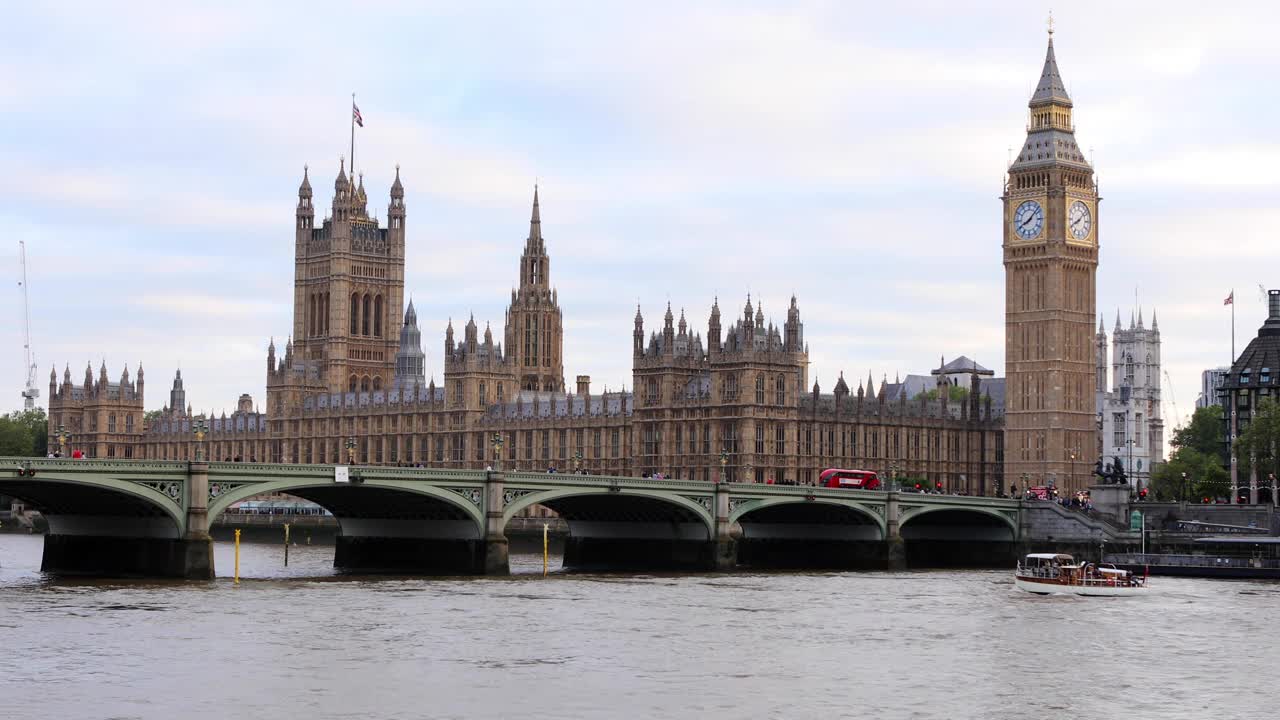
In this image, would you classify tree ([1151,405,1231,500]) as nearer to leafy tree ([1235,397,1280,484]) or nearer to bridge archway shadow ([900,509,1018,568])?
leafy tree ([1235,397,1280,484])

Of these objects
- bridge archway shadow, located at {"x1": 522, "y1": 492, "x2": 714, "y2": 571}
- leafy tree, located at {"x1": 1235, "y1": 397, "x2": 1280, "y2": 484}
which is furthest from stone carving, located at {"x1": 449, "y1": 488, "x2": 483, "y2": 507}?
leafy tree, located at {"x1": 1235, "y1": 397, "x2": 1280, "y2": 484}

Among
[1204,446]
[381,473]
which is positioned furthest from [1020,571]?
[1204,446]

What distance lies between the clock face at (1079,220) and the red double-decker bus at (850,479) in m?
39.4

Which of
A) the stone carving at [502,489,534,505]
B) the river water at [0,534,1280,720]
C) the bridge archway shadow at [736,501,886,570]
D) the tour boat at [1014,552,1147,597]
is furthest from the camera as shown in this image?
the bridge archway shadow at [736,501,886,570]

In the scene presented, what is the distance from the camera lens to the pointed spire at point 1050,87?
15200 centimetres

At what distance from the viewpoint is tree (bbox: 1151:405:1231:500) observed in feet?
486

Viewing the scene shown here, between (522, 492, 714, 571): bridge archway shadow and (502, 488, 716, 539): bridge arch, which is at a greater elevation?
(502, 488, 716, 539): bridge arch

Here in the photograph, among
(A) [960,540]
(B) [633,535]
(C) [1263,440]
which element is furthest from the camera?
(C) [1263,440]

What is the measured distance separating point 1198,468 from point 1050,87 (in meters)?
35.7

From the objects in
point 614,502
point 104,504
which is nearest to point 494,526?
point 614,502

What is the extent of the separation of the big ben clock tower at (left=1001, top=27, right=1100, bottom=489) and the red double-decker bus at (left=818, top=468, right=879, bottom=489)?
1327 inches

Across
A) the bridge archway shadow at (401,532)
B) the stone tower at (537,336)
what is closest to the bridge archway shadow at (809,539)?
the bridge archway shadow at (401,532)

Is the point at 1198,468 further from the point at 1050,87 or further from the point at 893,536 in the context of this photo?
the point at 893,536

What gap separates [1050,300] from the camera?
149 metres
